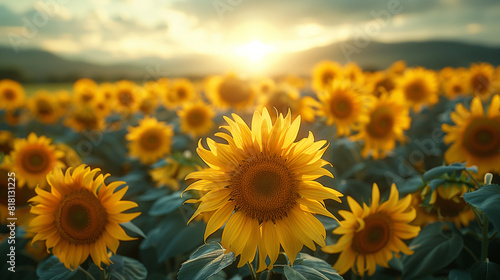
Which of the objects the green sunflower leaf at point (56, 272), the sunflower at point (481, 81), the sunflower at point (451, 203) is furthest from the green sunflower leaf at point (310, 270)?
the sunflower at point (481, 81)

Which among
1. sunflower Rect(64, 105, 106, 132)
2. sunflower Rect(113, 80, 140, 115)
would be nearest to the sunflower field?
sunflower Rect(64, 105, 106, 132)

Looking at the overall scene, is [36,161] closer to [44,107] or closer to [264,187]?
[264,187]

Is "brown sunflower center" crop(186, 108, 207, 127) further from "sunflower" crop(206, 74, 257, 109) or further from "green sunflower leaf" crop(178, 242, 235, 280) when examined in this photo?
"green sunflower leaf" crop(178, 242, 235, 280)

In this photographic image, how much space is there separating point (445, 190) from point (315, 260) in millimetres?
1062

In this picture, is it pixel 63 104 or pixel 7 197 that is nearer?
pixel 7 197

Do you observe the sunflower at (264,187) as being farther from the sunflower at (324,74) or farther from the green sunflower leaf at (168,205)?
the sunflower at (324,74)

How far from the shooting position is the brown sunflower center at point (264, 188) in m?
1.77

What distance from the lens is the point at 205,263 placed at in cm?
176

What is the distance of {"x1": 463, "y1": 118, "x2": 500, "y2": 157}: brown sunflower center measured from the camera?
2812mm

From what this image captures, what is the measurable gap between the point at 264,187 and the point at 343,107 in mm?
2596

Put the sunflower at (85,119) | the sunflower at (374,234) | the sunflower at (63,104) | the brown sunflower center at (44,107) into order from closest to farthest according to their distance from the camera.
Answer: the sunflower at (374,234) → the sunflower at (85,119) → the brown sunflower center at (44,107) → the sunflower at (63,104)

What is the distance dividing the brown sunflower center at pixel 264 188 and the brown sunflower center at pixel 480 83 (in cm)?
702

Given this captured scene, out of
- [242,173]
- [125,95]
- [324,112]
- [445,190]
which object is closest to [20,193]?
[242,173]

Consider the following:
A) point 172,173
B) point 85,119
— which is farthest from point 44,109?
point 172,173
